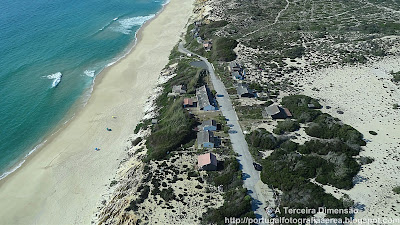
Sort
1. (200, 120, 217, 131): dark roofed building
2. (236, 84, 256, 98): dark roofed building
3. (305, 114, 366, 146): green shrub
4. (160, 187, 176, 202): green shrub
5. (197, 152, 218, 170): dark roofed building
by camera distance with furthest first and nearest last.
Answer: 1. (236, 84, 256, 98): dark roofed building
2. (200, 120, 217, 131): dark roofed building
3. (305, 114, 366, 146): green shrub
4. (197, 152, 218, 170): dark roofed building
5. (160, 187, 176, 202): green shrub

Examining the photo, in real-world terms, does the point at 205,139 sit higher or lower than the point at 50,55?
lower

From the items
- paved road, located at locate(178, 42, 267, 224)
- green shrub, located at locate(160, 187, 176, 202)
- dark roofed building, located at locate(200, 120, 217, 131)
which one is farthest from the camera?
dark roofed building, located at locate(200, 120, 217, 131)

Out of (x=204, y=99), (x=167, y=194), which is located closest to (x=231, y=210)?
(x=167, y=194)

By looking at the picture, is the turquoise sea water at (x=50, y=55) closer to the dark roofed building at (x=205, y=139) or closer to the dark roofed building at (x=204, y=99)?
the dark roofed building at (x=204, y=99)

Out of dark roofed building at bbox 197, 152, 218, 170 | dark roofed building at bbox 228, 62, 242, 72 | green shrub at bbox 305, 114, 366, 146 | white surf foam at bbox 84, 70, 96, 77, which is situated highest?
dark roofed building at bbox 228, 62, 242, 72

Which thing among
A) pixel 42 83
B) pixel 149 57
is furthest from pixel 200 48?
pixel 42 83

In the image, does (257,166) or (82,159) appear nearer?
(257,166)

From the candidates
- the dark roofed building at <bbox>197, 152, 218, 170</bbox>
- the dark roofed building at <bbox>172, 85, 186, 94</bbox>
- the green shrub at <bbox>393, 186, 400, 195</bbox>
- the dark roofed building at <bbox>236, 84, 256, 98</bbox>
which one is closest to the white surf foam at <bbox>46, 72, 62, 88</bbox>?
the dark roofed building at <bbox>172, 85, 186, 94</bbox>

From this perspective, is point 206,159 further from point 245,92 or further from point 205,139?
point 245,92

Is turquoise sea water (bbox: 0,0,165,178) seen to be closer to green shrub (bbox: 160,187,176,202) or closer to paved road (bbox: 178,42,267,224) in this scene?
green shrub (bbox: 160,187,176,202)
